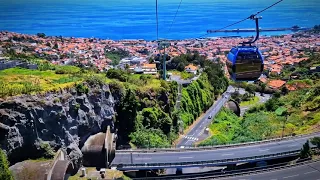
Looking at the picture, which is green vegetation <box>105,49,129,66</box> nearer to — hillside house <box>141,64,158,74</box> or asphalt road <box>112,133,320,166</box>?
hillside house <box>141,64,158,74</box>

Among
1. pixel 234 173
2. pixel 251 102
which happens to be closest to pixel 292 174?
pixel 234 173

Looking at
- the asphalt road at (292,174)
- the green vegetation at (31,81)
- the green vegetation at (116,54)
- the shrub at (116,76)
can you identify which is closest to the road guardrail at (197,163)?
the asphalt road at (292,174)

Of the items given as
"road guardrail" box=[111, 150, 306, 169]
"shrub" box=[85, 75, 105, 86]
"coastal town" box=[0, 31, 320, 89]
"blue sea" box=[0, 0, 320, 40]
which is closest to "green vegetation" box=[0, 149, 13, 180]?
"road guardrail" box=[111, 150, 306, 169]

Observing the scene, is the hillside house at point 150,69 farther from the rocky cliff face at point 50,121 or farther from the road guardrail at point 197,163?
the road guardrail at point 197,163

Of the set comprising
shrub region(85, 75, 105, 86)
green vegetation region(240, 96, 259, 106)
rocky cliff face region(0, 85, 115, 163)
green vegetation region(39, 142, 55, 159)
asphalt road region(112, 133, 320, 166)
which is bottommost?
green vegetation region(240, 96, 259, 106)

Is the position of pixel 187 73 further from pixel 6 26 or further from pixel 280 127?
pixel 6 26

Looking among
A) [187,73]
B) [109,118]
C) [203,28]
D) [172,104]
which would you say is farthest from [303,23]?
[109,118]

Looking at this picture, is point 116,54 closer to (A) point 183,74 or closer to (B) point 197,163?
(A) point 183,74
